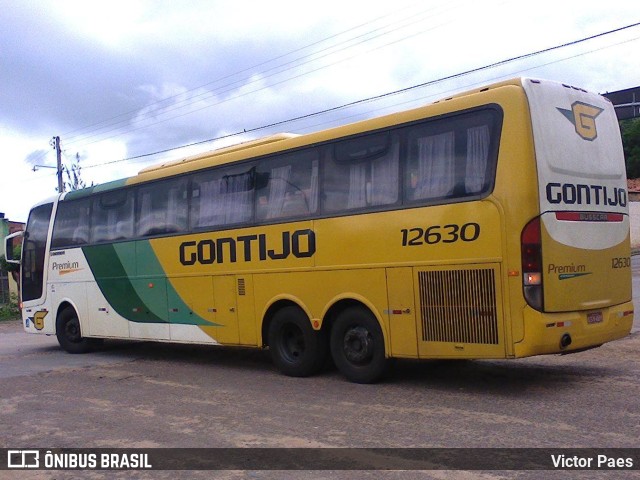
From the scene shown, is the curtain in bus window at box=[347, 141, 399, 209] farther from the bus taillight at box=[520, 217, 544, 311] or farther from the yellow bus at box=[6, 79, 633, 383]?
the bus taillight at box=[520, 217, 544, 311]

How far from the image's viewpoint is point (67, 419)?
786cm

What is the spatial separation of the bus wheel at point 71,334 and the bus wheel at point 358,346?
7206mm

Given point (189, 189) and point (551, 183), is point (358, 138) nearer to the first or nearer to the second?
point (551, 183)

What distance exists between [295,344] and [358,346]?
1320 mm

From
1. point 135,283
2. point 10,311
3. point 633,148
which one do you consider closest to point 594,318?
point 135,283

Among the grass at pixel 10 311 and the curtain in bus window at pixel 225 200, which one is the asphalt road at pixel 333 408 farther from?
the grass at pixel 10 311

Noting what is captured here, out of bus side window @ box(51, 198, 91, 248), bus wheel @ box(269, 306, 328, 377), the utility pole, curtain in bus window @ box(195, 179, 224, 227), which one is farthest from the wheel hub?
the utility pole

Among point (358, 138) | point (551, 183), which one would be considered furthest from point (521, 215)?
point (358, 138)

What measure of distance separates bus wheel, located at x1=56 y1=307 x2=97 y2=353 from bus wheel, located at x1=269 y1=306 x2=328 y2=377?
19.6ft

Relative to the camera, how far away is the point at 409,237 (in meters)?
8.42

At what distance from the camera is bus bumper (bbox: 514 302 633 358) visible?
7.39 meters

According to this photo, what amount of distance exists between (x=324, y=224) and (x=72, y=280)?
23.9 ft

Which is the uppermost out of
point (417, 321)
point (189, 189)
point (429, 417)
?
point (189, 189)

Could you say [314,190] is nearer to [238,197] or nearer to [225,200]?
[238,197]
